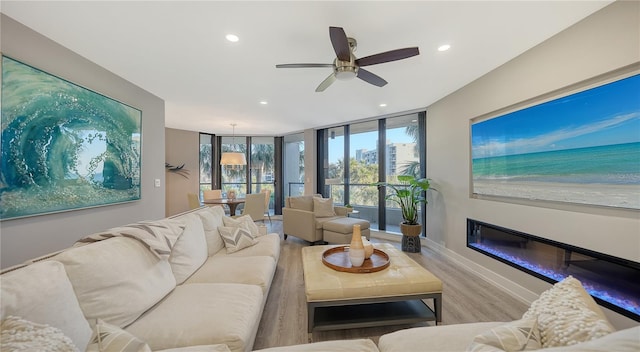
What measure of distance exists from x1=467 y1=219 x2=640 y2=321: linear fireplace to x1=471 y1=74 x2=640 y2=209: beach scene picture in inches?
16.9

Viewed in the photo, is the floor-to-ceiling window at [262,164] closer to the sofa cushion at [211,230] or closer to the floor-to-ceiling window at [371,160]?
the floor-to-ceiling window at [371,160]

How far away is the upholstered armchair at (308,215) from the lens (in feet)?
14.1

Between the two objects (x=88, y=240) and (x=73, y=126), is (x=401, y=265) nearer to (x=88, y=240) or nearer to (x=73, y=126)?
(x=88, y=240)

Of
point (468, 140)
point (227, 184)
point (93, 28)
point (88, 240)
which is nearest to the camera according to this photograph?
point (88, 240)

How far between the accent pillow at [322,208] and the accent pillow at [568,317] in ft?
12.1

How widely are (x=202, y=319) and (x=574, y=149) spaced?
123 inches

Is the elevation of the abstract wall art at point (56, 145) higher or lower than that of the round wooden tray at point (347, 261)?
higher

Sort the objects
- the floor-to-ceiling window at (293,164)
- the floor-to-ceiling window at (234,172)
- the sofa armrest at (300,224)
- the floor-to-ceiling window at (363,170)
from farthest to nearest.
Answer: the floor-to-ceiling window at (234,172) → the floor-to-ceiling window at (293,164) → the floor-to-ceiling window at (363,170) → the sofa armrest at (300,224)

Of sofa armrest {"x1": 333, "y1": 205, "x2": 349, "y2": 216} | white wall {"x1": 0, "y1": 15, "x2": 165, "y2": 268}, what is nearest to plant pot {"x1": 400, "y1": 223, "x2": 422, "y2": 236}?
sofa armrest {"x1": 333, "y1": 205, "x2": 349, "y2": 216}

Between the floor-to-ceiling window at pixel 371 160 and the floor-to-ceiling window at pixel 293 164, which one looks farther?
the floor-to-ceiling window at pixel 293 164

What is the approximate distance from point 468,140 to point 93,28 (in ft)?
14.0

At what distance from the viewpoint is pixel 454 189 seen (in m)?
3.62

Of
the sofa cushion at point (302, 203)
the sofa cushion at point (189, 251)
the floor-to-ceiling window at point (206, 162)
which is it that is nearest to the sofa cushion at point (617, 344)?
the sofa cushion at point (189, 251)

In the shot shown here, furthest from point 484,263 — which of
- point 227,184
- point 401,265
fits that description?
point 227,184
